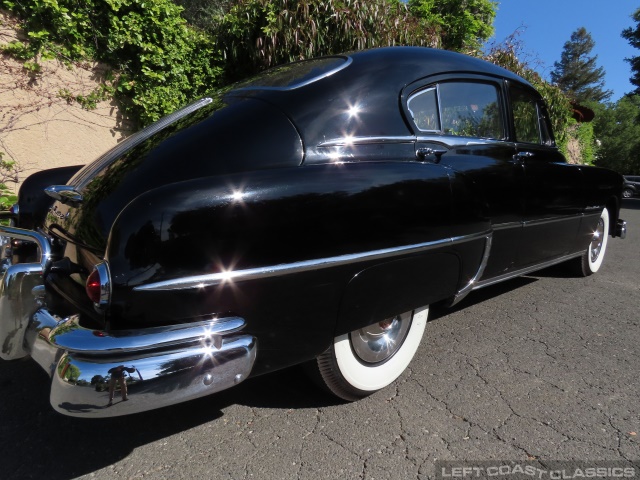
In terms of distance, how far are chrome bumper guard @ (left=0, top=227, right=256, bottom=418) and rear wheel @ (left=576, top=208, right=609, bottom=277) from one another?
13.0 ft

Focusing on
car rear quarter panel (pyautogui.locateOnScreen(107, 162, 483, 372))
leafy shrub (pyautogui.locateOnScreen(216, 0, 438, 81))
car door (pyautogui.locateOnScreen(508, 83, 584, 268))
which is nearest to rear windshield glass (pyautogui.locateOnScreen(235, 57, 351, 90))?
car rear quarter panel (pyautogui.locateOnScreen(107, 162, 483, 372))

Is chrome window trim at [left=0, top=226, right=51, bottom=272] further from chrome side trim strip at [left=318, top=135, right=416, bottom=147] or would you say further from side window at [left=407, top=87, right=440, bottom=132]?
side window at [left=407, top=87, right=440, bottom=132]

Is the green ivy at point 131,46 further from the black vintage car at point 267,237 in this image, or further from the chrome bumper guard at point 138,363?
the chrome bumper guard at point 138,363

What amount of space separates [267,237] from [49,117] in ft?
15.8

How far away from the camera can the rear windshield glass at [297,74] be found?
2240 millimetres

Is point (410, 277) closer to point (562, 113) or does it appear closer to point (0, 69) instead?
point (0, 69)

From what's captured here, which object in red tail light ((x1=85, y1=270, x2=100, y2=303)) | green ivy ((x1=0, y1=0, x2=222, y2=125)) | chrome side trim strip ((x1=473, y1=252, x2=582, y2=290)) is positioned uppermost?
green ivy ((x1=0, y1=0, x2=222, y2=125))

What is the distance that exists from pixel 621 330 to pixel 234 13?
18.0 feet

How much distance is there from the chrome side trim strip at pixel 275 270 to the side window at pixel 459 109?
31.1 inches

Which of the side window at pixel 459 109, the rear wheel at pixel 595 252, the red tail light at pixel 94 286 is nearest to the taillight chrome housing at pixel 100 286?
the red tail light at pixel 94 286

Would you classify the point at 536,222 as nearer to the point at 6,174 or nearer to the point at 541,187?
the point at 541,187

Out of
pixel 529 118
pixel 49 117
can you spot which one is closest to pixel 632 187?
pixel 529 118

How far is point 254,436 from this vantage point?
206 cm

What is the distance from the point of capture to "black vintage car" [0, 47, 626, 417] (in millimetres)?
1559
